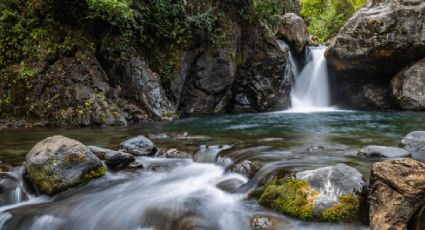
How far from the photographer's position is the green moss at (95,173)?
5.53 metres

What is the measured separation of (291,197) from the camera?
4.39m

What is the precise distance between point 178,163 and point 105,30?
771 cm

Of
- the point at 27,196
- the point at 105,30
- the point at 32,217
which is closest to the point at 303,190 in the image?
the point at 32,217

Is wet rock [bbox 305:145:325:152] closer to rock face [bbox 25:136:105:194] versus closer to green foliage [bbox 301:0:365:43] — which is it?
rock face [bbox 25:136:105:194]

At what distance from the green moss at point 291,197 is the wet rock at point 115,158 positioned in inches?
103

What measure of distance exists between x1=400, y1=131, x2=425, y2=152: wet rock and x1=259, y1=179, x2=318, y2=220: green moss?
2.99 metres

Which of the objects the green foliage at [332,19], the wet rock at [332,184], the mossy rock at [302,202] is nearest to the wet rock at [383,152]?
the wet rock at [332,184]

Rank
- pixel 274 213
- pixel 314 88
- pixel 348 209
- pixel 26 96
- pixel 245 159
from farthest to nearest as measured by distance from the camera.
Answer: pixel 314 88
pixel 26 96
pixel 245 159
pixel 274 213
pixel 348 209

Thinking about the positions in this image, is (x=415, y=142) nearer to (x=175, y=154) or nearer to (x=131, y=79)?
(x=175, y=154)

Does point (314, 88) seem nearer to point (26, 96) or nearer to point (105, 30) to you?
point (105, 30)

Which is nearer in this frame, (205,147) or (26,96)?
(205,147)

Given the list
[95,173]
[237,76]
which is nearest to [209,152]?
[95,173]

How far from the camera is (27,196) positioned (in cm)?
524

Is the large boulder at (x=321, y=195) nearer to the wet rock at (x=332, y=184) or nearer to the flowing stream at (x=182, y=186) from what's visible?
the wet rock at (x=332, y=184)
